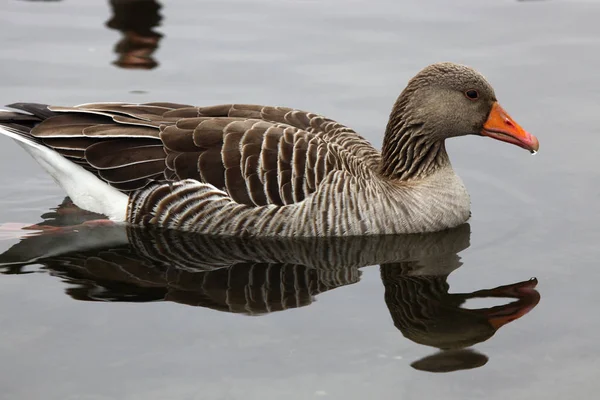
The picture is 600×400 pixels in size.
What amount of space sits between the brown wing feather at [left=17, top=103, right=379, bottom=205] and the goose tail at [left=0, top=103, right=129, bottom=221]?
0.40 ft

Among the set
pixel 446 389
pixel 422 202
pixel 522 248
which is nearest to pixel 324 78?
pixel 422 202

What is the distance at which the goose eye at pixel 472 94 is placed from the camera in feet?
37.6

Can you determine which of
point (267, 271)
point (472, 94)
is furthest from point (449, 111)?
point (267, 271)

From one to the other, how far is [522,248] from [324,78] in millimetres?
4917

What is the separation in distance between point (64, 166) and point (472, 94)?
464 centimetres

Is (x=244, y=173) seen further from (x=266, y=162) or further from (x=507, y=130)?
(x=507, y=130)

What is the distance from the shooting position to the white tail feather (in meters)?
11.7

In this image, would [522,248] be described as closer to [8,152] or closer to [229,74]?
[229,74]

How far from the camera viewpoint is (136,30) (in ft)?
55.2

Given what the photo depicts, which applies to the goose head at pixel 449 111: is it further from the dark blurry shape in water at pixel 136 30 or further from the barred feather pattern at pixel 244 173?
the dark blurry shape in water at pixel 136 30

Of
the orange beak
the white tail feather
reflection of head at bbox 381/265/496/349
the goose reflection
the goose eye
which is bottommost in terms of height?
reflection of head at bbox 381/265/496/349

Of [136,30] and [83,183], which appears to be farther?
[136,30]

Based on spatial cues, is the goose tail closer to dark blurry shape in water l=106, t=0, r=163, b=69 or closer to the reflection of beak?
dark blurry shape in water l=106, t=0, r=163, b=69

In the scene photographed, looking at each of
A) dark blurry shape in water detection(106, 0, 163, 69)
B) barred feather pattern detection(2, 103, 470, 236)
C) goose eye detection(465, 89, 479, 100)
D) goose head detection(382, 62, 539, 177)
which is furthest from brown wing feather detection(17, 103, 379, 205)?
dark blurry shape in water detection(106, 0, 163, 69)
